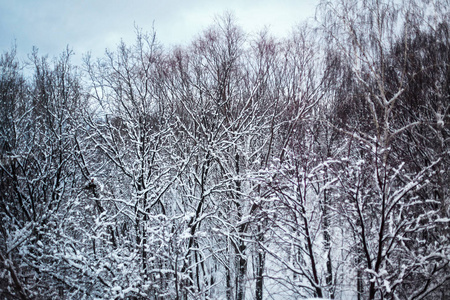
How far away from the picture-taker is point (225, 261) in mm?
10344

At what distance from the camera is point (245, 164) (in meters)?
10.6

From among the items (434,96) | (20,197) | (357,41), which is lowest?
(20,197)

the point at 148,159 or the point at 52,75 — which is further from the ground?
the point at 52,75

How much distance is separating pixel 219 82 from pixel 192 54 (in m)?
2.18

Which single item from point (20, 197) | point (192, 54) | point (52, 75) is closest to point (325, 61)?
point (192, 54)

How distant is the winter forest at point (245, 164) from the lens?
17.8 ft

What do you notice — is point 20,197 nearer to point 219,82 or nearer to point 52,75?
point 52,75

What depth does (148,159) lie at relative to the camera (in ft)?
29.5

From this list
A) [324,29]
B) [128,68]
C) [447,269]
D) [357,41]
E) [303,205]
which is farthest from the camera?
[128,68]

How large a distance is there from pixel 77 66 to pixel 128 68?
3.15 meters

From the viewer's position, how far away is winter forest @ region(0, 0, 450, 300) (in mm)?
5418

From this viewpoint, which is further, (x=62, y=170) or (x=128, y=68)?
(x=62, y=170)

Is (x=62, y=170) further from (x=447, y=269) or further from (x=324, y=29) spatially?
(x=447, y=269)

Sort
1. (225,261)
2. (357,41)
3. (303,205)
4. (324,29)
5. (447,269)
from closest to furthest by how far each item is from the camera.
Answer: (447,269)
(303,205)
(357,41)
(324,29)
(225,261)
